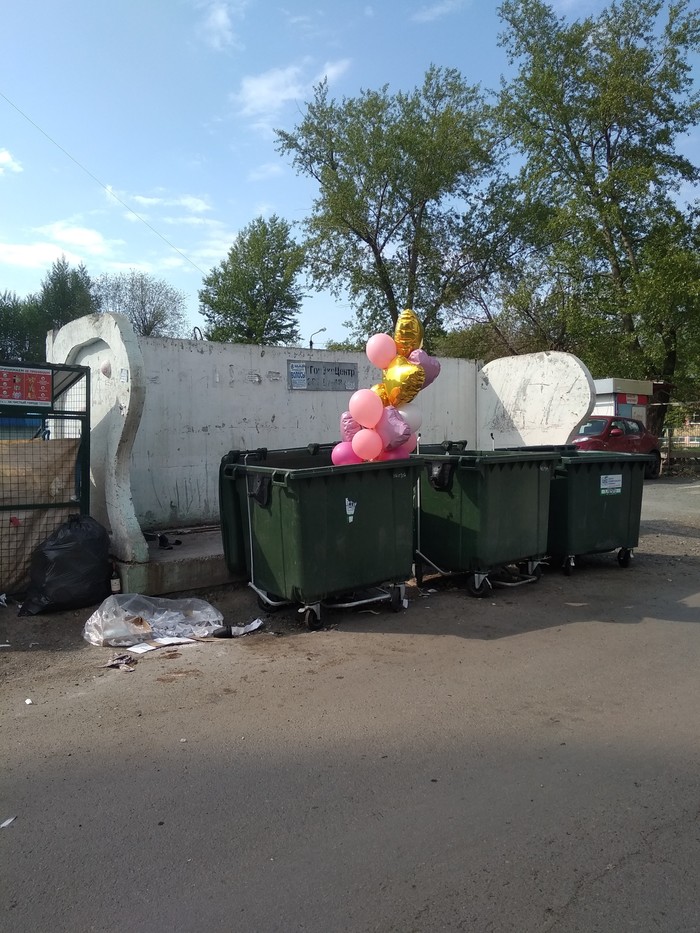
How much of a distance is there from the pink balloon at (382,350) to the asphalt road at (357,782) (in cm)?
288

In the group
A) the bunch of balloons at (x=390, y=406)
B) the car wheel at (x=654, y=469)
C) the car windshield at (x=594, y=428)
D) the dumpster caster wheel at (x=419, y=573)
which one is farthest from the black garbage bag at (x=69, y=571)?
the car wheel at (x=654, y=469)

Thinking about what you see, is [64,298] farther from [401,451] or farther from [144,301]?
[401,451]

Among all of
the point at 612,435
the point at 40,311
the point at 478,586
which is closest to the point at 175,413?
the point at 478,586

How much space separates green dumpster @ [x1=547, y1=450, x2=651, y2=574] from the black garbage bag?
4714 mm

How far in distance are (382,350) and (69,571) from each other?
3.71 m

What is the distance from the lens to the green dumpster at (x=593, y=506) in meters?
7.46

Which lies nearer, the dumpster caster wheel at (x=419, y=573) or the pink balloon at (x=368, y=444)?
the pink balloon at (x=368, y=444)

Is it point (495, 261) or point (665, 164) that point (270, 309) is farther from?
point (665, 164)

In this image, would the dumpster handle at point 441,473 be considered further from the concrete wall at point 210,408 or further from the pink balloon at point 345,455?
the concrete wall at point 210,408

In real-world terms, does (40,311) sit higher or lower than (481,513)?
higher

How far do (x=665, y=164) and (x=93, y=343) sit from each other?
20657 mm

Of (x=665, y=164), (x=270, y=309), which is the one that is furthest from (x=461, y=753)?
(x=270, y=309)

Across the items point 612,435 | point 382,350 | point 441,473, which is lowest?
point 441,473

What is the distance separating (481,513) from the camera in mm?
6586
